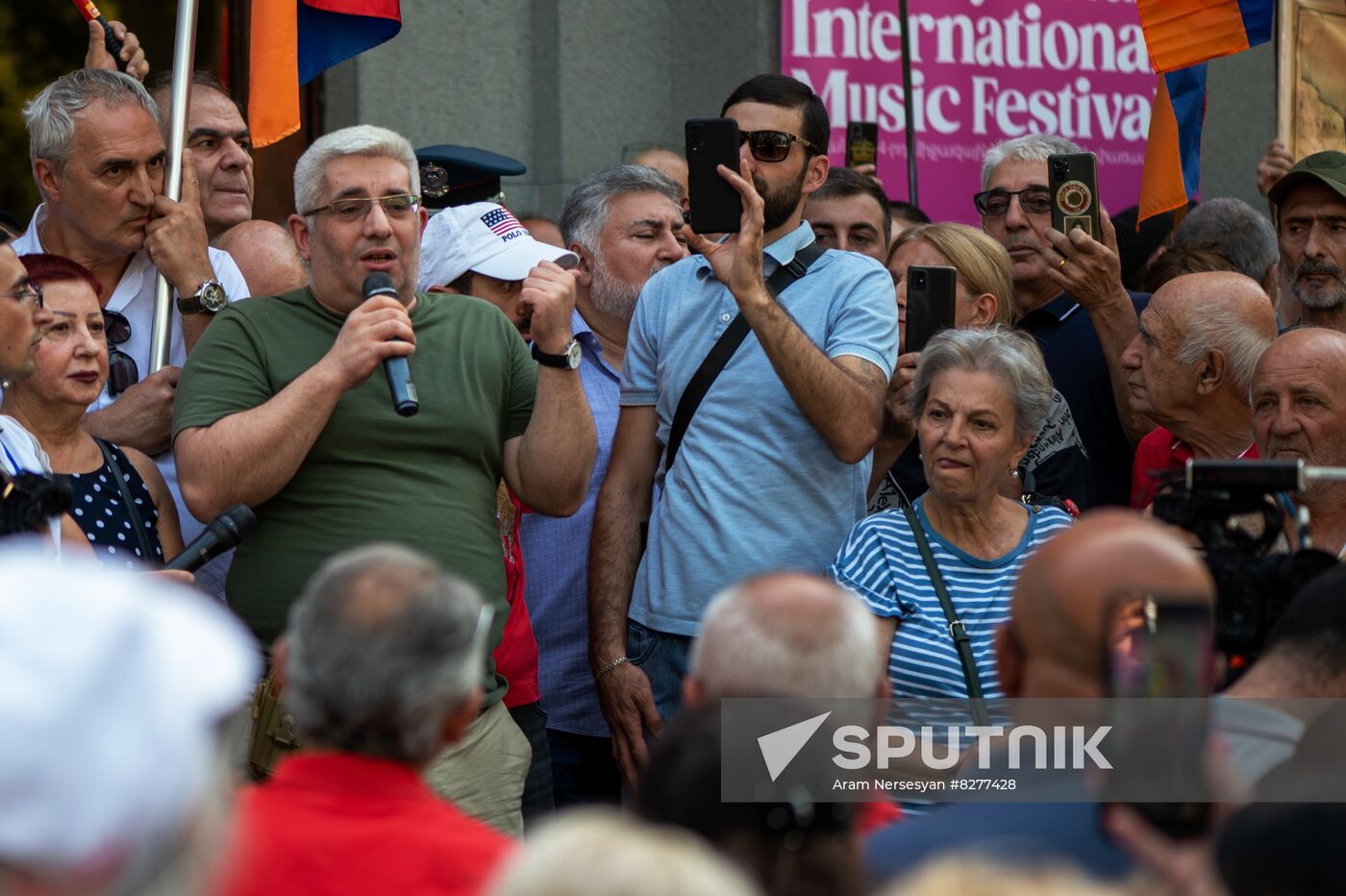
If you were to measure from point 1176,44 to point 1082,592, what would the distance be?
4.43 meters

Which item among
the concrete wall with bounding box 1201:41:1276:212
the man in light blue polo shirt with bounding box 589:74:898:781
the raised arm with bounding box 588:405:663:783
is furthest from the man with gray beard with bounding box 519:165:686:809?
the concrete wall with bounding box 1201:41:1276:212

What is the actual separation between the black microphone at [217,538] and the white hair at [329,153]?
0.97m

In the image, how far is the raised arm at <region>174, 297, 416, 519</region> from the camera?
3.86 meters

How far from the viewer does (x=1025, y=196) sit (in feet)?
19.4

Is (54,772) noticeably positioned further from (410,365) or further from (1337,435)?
(1337,435)

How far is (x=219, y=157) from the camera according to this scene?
5605 millimetres

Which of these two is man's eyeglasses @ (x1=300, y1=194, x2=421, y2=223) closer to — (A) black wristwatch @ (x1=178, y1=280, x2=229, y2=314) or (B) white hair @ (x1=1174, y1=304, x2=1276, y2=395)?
(A) black wristwatch @ (x1=178, y1=280, x2=229, y2=314)

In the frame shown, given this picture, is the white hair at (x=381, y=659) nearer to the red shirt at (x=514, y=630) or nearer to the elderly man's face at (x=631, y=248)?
the red shirt at (x=514, y=630)

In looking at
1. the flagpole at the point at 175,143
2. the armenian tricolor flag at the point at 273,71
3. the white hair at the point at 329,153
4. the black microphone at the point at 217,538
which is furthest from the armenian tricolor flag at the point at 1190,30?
the black microphone at the point at 217,538

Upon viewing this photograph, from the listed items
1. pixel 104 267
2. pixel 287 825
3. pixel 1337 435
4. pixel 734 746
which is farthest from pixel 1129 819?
pixel 104 267

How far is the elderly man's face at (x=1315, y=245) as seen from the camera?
5.50 m

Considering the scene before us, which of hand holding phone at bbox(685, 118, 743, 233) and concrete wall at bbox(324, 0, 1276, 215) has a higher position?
concrete wall at bbox(324, 0, 1276, 215)

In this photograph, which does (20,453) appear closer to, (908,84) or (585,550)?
(585,550)

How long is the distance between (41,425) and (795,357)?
5.68 ft
